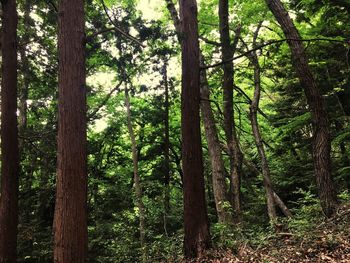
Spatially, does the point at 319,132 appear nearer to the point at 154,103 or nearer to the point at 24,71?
the point at 24,71

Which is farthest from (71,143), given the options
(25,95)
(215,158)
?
(25,95)

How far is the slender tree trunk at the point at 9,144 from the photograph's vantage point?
9250mm

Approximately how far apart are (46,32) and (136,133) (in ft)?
28.7

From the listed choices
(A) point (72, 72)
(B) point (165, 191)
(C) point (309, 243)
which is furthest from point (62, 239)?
(B) point (165, 191)

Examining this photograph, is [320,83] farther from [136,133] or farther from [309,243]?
[136,133]

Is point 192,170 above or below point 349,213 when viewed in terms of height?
above

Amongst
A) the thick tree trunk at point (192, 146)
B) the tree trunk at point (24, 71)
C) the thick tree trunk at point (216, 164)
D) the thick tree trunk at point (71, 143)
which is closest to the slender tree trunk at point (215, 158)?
the thick tree trunk at point (216, 164)

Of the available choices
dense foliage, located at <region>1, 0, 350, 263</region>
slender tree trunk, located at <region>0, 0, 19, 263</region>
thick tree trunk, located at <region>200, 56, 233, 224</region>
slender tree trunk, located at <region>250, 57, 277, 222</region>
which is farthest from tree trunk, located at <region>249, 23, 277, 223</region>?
slender tree trunk, located at <region>0, 0, 19, 263</region>

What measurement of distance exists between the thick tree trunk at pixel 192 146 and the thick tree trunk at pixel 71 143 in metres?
2.60

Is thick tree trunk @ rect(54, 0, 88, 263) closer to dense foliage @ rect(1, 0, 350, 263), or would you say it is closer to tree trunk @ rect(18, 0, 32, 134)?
dense foliage @ rect(1, 0, 350, 263)

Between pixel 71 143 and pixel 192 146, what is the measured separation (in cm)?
295

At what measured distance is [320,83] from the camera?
12.8 m

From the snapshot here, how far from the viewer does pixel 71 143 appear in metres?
5.41

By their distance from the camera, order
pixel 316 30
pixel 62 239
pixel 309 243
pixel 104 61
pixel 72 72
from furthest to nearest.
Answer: pixel 104 61 < pixel 316 30 < pixel 309 243 < pixel 72 72 < pixel 62 239
